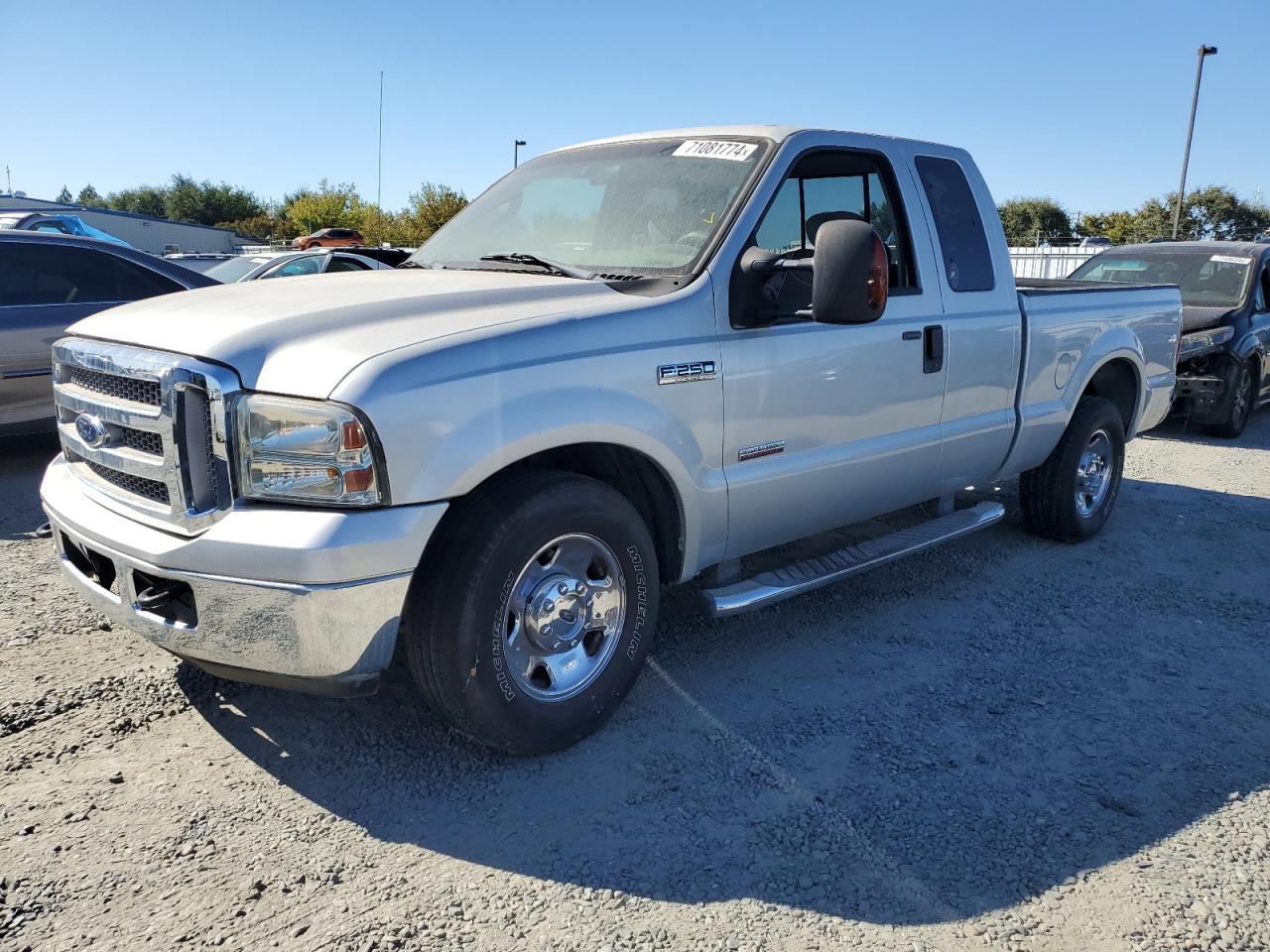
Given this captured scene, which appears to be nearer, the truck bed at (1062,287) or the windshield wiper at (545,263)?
the windshield wiper at (545,263)

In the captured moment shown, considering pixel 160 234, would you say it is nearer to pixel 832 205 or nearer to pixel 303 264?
pixel 303 264

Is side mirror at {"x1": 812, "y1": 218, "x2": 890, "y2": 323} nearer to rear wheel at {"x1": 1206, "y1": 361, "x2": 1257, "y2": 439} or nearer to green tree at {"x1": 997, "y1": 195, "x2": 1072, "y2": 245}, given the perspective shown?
rear wheel at {"x1": 1206, "y1": 361, "x2": 1257, "y2": 439}

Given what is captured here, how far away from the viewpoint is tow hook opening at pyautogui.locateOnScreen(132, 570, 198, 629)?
9.00 ft

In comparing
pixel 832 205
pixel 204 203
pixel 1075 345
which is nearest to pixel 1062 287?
pixel 1075 345

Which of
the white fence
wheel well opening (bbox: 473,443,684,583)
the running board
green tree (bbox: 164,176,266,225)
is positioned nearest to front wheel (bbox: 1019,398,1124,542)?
the running board

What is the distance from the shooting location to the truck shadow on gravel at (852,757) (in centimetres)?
271

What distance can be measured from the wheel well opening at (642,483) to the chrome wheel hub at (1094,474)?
3144 millimetres

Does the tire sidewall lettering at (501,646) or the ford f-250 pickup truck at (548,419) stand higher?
the ford f-250 pickup truck at (548,419)

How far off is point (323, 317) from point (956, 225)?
3.00 m

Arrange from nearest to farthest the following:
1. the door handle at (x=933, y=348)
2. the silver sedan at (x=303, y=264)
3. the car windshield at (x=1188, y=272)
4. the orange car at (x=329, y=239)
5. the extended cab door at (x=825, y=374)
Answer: the extended cab door at (x=825, y=374)
the door handle at (x=933, y=348)
the car windshield at (x=1188, y=272)
the silver sedan at (x=303, y=264)
the orange car at (x=329, y=239)

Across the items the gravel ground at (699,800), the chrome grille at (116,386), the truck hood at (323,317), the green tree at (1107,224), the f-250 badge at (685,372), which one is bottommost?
the gravel ground at (699,800)

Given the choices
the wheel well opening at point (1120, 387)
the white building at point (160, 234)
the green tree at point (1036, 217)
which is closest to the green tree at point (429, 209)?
the white building at point (160, 234)

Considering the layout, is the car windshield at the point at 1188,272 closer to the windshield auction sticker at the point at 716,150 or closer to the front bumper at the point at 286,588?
the windshield auction sticker at the point at 716,150

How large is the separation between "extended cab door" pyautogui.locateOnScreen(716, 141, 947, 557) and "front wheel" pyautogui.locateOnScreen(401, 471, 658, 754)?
0.57m
